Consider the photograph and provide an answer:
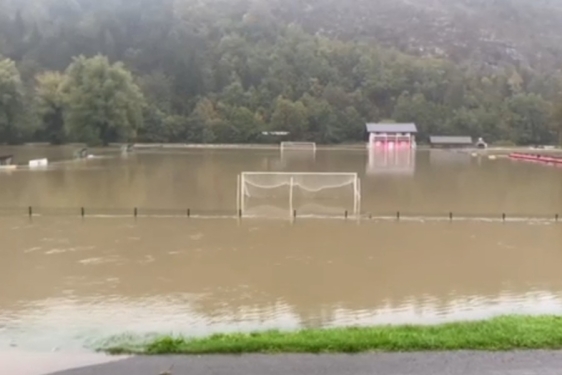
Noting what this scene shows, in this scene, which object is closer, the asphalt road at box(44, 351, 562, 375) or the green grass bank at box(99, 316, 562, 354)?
the asphalt road at box(44, 351, 562, 375)

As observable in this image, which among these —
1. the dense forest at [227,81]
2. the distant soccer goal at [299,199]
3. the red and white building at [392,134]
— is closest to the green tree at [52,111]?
the dense forest at [227,81]

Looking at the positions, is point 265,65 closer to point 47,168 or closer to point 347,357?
point 47,168

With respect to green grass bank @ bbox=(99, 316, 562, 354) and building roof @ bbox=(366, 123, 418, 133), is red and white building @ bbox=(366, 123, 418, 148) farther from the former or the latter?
green grass bank @ bbox=(99, 316, 562, 354)

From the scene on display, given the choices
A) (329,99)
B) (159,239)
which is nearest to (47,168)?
(159,239)

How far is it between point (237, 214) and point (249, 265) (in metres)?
6.43

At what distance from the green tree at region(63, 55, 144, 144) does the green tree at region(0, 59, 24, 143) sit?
182 inches

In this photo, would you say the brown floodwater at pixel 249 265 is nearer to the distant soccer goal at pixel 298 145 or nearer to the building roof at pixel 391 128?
the distant soccer goal at pixel 298 145

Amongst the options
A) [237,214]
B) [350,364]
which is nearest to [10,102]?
[237,214]

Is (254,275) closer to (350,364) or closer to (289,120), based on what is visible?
(350,364)

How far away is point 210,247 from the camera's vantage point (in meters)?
14.1

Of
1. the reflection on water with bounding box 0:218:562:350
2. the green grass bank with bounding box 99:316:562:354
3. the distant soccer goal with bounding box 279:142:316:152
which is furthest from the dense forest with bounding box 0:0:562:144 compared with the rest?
the green grass bank with bounding box 99:316:562:354

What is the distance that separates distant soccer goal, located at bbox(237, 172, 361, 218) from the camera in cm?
1947

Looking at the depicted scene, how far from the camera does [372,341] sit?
6.65 metres

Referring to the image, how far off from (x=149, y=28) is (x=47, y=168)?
83.4 meters
